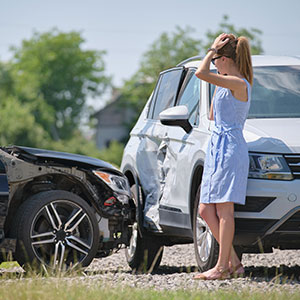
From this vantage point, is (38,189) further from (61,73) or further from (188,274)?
(61,73)

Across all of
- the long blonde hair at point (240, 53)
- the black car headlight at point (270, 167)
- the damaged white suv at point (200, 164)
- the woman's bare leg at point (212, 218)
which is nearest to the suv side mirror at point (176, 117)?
the damaged white suv at point (200, 164)

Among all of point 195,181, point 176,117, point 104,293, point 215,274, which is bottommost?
point 215,274

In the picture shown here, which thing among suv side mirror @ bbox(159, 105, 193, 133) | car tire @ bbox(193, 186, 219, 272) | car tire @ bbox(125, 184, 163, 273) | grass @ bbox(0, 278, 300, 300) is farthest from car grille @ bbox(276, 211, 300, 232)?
car tire @ bbox(125, 184, 163, 273)

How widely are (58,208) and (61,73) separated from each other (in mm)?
81487

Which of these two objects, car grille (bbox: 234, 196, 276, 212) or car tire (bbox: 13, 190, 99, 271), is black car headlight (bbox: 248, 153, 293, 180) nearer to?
car grille (bbox: 234, 196, 276, 212)

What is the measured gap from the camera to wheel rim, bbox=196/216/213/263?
6266 millimetres

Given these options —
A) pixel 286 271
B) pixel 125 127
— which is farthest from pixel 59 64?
pixel 286 271

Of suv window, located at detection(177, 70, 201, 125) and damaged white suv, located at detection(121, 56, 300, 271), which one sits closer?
damaged white suv, located at detection(121, 56, 300, 271)

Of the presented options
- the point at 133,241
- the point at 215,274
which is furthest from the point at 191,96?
the point at 215,274

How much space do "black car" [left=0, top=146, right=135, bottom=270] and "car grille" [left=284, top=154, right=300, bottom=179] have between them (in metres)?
2.02

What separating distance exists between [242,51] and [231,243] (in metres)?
1.54

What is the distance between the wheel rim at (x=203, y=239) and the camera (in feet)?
20.6

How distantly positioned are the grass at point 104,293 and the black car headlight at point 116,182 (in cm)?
206

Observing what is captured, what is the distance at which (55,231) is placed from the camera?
687cm
